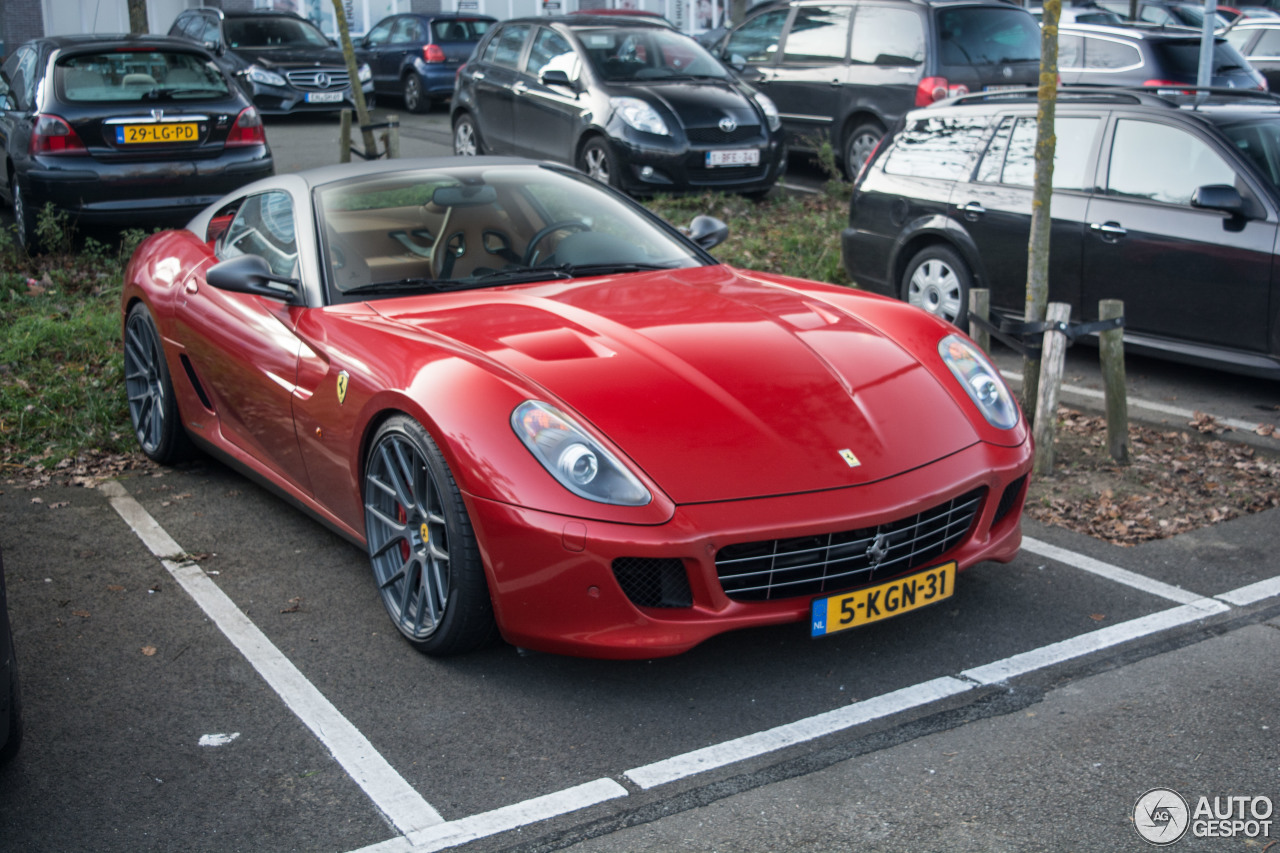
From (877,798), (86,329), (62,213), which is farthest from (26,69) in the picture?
(877,798)

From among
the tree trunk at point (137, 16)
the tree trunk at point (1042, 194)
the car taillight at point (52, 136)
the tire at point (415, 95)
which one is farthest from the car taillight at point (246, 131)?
the tire at point (415, 95)

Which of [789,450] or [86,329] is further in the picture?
[86,329]

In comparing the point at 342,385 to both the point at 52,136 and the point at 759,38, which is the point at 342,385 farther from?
the point at 759,38

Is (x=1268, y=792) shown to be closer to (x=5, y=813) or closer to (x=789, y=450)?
(x=789, y=450)

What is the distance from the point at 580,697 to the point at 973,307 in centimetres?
313

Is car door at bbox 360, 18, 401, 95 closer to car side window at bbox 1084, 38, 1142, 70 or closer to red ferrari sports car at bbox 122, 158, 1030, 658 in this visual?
car side window at bbox 1084, 38, 1142, 70

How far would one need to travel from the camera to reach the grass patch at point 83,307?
6.34 m

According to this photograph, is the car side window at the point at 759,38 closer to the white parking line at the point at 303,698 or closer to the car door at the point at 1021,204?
the car door at the point at 1021,204

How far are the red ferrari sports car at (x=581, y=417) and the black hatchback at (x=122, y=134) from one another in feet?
15.3

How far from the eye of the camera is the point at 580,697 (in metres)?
3.65

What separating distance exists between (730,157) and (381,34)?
42.7 feet

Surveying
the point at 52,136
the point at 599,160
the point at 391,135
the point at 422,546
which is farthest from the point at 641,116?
the point at 422,546

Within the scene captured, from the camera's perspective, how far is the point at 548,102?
12.0 meters

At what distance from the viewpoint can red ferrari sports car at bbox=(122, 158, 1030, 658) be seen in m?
3.45
